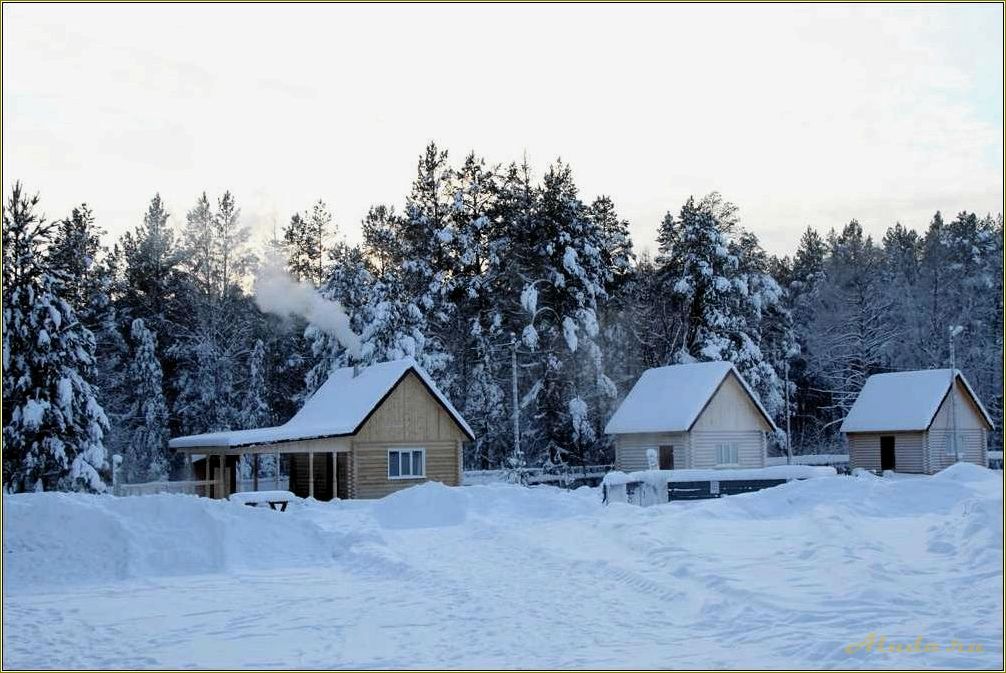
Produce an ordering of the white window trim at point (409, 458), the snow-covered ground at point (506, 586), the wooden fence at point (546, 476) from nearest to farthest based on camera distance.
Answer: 1. the snow-covered ground at point (506, 586)
2. the white window trim at point (409, 458)
3. the wooden fence at point (546, 476)

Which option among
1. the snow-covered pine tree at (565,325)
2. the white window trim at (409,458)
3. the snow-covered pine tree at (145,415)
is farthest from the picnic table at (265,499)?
the snow-covered pine tree at (145,415)

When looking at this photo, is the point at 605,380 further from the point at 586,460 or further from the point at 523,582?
the point at 523,582

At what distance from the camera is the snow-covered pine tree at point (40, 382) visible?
35.2 m

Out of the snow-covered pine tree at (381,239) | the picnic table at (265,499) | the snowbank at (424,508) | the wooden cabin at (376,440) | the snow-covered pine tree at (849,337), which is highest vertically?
the snow-covered pine tree at (381,239)

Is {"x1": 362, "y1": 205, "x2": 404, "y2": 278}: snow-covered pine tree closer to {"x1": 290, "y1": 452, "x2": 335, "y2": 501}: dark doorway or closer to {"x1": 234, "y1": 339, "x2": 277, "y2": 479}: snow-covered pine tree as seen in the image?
{"x1": 234, "y1": 339, "x2": 277, "y2": 479}: snow-covered pine tree

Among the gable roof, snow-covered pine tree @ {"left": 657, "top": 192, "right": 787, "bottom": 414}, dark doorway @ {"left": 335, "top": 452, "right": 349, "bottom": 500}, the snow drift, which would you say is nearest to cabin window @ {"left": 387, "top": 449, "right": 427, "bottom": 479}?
dark doorway @ {"left": 335, "top": 452, "right": 349, "bottom": 500}

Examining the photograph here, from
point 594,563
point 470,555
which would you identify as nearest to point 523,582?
point 594,563

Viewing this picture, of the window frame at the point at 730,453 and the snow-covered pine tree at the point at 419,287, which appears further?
the snow-covered pine tree at the point at 419,287

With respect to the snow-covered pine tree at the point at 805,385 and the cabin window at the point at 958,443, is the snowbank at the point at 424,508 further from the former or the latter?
the snow-covered pine tree at the point at 805,385

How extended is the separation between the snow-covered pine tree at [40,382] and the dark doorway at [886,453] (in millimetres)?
34790

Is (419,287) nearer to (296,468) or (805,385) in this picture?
(296,468)

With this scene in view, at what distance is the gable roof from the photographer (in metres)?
43.1

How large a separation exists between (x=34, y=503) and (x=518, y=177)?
4061 cm

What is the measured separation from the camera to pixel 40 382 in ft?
118
